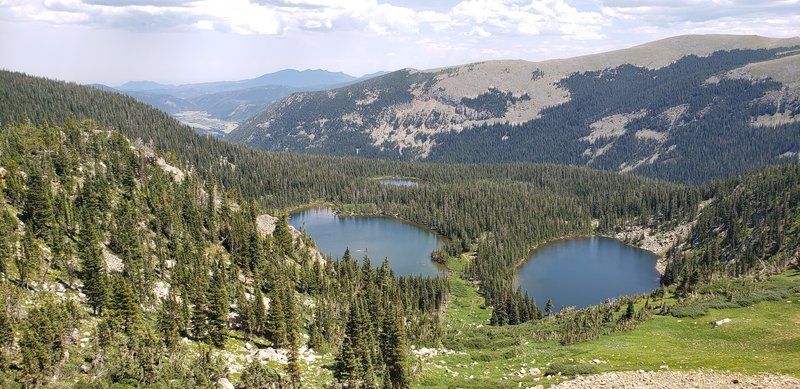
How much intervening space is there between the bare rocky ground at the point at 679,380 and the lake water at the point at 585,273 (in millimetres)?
84962

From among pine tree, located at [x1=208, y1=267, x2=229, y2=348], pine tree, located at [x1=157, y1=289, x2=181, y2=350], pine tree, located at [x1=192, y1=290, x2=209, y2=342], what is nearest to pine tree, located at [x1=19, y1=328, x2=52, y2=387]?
pine tree, located at [x1=157, y1=289, x2=181, y2=350]

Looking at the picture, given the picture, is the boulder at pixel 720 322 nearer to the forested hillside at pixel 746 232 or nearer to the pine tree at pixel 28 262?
the forested hillside at pixel 746 232

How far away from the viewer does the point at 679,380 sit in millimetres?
42656

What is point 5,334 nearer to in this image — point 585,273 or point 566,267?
point 585,273

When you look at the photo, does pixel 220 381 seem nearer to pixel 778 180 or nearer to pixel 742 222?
pixel 742 222

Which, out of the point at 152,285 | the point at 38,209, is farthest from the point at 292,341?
the point at 38,209

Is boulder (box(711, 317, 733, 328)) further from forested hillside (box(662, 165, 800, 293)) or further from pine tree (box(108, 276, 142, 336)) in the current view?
pine tree (box(108, 276, 142, 336))

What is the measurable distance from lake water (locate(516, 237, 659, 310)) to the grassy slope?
6319cm

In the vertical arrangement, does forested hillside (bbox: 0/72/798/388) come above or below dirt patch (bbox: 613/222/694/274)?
above

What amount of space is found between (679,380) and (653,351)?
11966 mm

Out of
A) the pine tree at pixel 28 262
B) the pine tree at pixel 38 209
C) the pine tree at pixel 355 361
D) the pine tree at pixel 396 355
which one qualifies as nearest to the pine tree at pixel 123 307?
the pine tree at pixel 28 262

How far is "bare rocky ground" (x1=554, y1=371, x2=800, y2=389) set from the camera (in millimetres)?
39219

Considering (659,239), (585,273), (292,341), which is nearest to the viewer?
(292,341)

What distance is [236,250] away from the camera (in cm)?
10169
